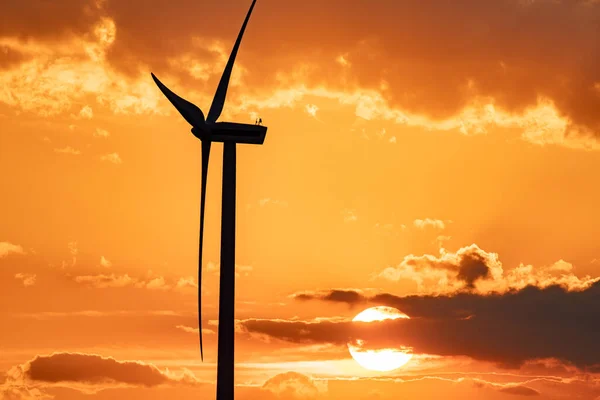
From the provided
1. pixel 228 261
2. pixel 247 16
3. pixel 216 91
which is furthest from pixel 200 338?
pixel 247 16

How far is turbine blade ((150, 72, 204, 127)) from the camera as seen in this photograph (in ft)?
305

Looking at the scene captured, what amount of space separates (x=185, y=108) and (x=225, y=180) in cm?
831

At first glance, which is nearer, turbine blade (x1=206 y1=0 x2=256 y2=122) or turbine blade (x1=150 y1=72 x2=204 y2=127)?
turbine blade (x1=150 y1=72 x2=204 y2=127)

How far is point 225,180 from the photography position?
9100cm

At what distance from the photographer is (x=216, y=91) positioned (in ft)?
317

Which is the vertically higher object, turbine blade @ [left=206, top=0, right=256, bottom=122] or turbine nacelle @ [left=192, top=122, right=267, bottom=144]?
turbine blade @ [left=206, top=0, right=256, bottom=122]

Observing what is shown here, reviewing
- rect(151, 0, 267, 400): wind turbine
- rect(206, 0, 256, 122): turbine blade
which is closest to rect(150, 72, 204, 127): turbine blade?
rect(151, 0, 267, 400): wind turbine

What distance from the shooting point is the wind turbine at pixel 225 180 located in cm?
8731

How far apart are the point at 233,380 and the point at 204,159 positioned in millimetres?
20952

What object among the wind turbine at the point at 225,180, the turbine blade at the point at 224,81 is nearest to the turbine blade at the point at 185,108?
the wind turbine at the point at 225,180

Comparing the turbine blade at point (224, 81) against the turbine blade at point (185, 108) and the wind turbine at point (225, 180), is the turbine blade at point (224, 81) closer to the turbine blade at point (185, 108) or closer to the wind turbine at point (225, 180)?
the wind turbine at point (225, 180)

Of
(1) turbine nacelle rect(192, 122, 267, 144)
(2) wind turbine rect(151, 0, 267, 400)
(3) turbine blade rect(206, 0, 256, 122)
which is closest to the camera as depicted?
(2) wind turbine rect(151, 0, 267, 400)

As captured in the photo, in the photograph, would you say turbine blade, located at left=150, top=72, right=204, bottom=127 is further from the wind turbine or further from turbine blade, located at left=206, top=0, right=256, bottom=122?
turbine blade, located at left=206, top=0, right=256, bottom=122

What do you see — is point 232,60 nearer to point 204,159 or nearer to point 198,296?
point 204,159
